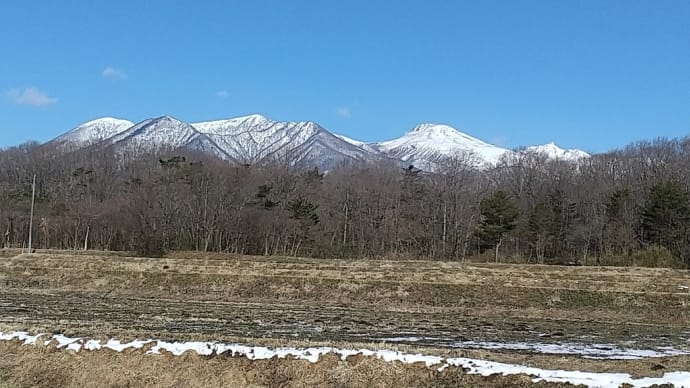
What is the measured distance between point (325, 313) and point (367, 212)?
61567mm

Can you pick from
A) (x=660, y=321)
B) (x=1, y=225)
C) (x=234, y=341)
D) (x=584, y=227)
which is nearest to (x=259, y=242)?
(x=1, y=225)

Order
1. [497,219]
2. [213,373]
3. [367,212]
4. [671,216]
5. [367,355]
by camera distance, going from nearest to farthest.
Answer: [213,373] → [367,355] → [671,216] → [497,219] → [367,212]

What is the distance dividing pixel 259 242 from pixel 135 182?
21842 millimetres

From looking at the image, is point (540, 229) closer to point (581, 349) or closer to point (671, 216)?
point (671, 216)

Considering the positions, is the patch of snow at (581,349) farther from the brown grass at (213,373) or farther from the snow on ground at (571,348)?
the brown grass at (213,373)

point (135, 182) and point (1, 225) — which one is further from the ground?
point (135, 182)

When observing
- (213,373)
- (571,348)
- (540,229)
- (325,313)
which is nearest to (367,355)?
(213,373)

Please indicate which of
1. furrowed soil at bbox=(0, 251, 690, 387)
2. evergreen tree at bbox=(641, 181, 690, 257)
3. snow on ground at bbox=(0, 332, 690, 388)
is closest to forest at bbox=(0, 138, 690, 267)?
evergreen tree at bbox=(641, 181, 690, 257)

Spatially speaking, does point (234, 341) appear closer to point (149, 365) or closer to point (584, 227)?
point (149, 365)

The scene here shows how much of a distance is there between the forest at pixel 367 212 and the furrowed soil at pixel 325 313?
59.0 feet

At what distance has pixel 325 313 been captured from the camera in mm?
31781

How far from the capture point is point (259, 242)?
82125mm

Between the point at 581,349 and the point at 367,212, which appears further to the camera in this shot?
the point at 367,212

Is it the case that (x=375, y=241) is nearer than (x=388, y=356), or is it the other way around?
(x=388, y=356)
